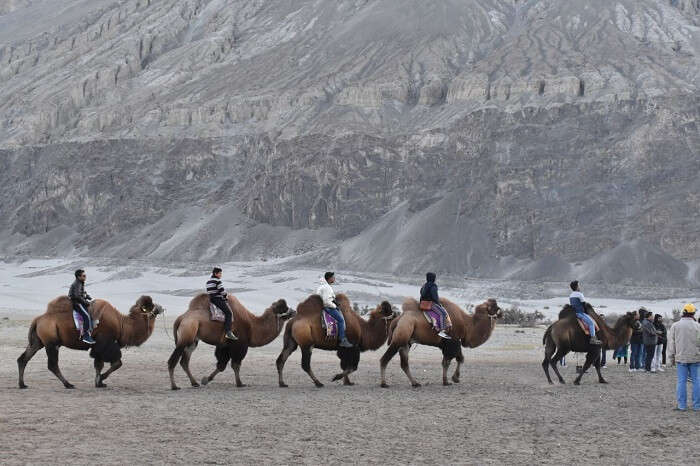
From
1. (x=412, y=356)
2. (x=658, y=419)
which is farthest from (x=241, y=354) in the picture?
(x=412, y=356)

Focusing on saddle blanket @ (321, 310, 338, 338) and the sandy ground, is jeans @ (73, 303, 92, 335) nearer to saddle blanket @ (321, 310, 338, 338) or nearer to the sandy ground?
the sandy ground

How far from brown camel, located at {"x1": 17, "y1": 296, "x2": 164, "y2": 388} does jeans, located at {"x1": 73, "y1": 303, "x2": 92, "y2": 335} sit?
137 mm

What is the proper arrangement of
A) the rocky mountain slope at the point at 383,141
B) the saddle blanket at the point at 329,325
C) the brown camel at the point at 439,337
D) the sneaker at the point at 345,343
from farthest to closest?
the rocky mountain slope at the point at 383,141 → the brown camel at the point at 439,337 → the sneaker at the point at 345,343 → the saddle blanket at the point at 329,325

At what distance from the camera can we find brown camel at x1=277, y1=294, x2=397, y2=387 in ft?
54.6

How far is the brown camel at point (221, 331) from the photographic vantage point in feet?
53.5

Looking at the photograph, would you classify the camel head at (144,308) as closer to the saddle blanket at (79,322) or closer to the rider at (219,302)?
the saddle blanket at (79,322)

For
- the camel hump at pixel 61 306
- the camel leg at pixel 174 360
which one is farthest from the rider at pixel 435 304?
the camel hump at pixel 61 306

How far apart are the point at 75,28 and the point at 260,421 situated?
14988cm

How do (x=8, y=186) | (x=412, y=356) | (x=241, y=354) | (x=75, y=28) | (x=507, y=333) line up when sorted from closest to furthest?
1. (x=241, y=354)
2. (x=412, y=356)
3. (x=507, y=333)
4. (x=8, y=186)
5. (x=75, y=28)

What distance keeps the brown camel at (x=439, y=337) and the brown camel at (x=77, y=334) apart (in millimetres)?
4693

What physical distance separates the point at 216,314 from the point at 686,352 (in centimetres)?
799

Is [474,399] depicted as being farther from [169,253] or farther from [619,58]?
[619,58]

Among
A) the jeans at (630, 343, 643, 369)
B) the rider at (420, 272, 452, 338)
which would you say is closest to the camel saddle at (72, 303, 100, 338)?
the rider at (420, 272, 452, 338)

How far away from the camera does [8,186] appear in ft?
362
